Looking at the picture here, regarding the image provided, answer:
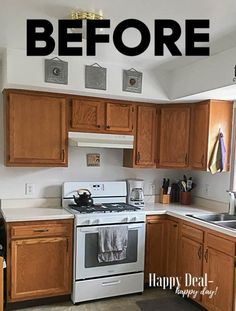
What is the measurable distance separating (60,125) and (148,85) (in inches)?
41.5

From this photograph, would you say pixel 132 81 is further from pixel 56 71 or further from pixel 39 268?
pixel 39 268

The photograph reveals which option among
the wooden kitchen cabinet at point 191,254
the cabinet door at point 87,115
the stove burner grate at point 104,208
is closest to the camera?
the wooden kitchen cabinet at point 191,254

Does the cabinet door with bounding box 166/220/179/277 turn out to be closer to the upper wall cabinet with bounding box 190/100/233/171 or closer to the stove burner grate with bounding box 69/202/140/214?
the stove burner grate with bounding box 69/202/140/214

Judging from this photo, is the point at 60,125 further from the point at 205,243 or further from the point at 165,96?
the point at 205,243

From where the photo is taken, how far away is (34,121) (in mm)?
3156

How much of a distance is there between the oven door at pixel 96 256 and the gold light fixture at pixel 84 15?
6.22 feet

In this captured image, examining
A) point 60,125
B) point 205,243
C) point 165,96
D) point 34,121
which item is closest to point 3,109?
point 34,121

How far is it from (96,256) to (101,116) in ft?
4.83

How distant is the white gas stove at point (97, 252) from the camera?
3062 millimetres

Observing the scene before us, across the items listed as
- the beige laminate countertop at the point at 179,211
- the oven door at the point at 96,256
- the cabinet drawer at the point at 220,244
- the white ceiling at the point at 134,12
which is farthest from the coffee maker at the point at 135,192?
the white ceiling at the point at 134,12

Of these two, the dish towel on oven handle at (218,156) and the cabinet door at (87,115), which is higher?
the cabinet door at (87,115)

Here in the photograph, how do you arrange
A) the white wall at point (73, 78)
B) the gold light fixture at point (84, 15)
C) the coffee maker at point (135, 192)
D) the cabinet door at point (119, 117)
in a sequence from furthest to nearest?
the coffee maker at point (135, 192)
the cabinet door at point (119, 117)
the white wall at point (73, 78)
the gold light fixture at point (84, 15)

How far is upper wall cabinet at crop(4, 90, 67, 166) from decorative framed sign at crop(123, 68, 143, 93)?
2.22 feet

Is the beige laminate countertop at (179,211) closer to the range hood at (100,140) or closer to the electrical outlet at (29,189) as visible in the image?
the range hood at (100,140)
